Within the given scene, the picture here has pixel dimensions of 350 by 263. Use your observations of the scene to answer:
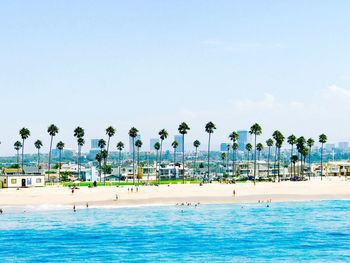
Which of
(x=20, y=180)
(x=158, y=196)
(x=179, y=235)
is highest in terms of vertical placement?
(x=20, y=180)

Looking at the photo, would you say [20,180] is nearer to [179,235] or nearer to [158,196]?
[158,196]

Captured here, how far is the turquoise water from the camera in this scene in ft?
177

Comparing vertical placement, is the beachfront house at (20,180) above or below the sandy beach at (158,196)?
above

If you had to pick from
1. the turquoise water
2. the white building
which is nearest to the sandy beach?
the turquoise water

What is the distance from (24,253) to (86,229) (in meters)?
15.1

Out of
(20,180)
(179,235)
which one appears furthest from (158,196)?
(179,235)

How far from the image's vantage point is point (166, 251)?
184 feet

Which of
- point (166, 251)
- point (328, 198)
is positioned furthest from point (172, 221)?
point (328, 198)

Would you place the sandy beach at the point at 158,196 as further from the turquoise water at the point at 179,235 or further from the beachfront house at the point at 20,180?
the beachfront house at the point at 20,180

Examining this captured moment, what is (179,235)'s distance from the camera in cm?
6575

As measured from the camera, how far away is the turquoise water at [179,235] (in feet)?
177

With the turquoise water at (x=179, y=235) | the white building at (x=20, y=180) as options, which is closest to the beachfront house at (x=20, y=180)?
the white building at (x=20, y=180)

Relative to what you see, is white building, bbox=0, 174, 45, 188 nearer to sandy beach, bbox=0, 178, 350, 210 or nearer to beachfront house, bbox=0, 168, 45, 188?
beachfront house, bbox=0, 168, 45, 188

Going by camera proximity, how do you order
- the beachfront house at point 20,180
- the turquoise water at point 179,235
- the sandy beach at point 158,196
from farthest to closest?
the beachfront house at point 20,180, the sandy beach at point 158,196, the turquoise water at point 179,235
